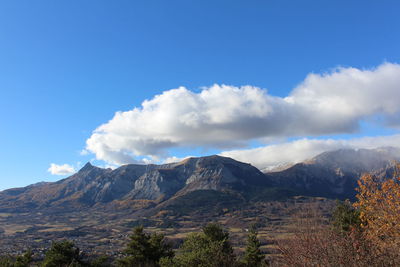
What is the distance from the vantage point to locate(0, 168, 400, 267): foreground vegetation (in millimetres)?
14789

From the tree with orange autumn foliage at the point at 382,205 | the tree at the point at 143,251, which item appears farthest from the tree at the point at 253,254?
the tree with orange autumn foliage at the point at 382,205

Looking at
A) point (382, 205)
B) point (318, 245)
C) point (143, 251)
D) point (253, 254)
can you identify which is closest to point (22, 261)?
point (143, 251)

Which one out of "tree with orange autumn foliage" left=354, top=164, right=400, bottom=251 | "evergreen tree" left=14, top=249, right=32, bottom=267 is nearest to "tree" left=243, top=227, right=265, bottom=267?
"tree with orange autumn foliage" left=354, top=164, right=400, bottom=251

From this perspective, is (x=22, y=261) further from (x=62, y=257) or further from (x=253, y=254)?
(x=253, y=254)

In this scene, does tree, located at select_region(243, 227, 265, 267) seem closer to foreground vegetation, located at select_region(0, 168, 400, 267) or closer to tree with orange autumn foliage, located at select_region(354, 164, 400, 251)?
foreground vegetation, located at select_region(0, 168, 400, 267)

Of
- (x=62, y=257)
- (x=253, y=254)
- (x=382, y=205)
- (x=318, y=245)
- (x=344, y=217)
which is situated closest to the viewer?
(x=318, y=245)

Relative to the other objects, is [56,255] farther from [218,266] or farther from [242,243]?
[242,243]

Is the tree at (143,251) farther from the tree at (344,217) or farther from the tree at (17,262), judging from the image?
the tree at (344,217)

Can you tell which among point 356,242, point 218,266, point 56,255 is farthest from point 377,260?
point 56,255

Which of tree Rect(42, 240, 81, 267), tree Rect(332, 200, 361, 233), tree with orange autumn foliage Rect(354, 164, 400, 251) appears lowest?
tree Rect(332, 200, 361, 233)

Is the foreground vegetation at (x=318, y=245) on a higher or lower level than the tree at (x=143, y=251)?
higher

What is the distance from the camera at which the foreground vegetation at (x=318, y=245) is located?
48.5 feet

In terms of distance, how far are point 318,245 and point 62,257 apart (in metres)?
38.1

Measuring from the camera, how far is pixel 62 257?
139 ft
